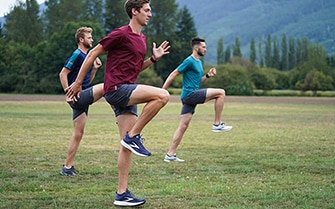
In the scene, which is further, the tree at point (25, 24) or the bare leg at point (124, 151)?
the tree at point (25, 24)

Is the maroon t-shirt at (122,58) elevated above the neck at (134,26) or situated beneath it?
situated beneath

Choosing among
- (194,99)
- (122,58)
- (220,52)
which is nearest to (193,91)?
(194,99)

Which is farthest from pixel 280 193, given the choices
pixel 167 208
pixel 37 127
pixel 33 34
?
pixel 33 34

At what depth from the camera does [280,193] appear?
808 cm

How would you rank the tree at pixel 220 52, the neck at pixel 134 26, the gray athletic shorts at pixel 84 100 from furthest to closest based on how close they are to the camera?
the tree at pixel 220 52 → the gray athletic shorts at pixel 84 100 → the neck at pixel 134 26

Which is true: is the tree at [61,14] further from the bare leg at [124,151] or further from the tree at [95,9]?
the bare leg at [124,151]

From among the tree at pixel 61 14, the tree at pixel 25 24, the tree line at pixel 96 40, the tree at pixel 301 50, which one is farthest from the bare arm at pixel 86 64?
the tree at pixel 301 50

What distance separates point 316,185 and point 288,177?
2.69 feet

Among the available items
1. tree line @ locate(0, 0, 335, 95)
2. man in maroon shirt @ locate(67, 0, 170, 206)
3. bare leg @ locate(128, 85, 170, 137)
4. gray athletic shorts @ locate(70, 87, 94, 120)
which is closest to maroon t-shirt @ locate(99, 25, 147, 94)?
man in maroon shirt @ locate(67, 0, 170, 206)

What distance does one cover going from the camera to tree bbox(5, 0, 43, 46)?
10375cm

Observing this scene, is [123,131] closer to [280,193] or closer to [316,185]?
[280,193]

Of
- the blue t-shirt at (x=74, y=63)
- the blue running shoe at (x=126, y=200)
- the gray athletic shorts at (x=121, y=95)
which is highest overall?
the blue t-shirt at (x=74, y=63)

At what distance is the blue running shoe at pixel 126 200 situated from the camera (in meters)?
7.23

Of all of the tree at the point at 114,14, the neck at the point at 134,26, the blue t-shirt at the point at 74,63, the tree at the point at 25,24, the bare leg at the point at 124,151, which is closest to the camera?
the neck at the point at 134,26
